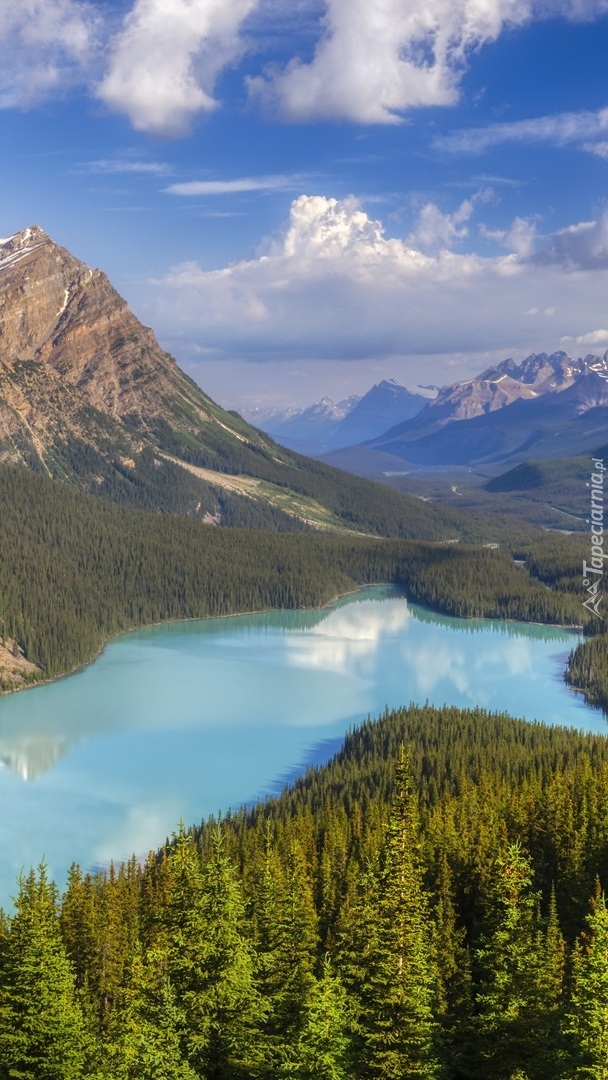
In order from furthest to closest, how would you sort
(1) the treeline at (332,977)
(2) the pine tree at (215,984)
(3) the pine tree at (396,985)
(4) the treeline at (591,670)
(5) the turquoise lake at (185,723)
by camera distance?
(4) the treeline at (591,670) < (5) the turquoise lake at (185,723) < (3) the pine tree at (396,985) < (2) the pine tree at (215,984) < (1) the treeline at (332,977)

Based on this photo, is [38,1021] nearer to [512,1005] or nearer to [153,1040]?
[153,1040]

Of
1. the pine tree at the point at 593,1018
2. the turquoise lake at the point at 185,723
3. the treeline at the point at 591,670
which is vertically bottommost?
the turquoise lake at the point at 185,723

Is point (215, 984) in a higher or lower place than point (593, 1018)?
lower

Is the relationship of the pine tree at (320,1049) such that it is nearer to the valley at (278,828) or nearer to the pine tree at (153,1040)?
the valley at (278,828)

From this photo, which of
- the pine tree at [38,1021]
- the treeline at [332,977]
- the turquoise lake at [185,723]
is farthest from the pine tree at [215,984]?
the turquoise lake at [185,723]

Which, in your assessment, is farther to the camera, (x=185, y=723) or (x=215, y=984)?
(x=185, y=723)

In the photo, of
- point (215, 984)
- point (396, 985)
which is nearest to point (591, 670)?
point (396, 985)

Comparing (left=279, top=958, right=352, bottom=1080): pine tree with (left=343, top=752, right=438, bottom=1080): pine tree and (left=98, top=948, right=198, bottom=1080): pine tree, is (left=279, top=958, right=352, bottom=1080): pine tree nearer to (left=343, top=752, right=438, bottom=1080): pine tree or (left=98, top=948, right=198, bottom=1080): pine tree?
(left=343, top=752, right=438, bottom=1080): pine tree

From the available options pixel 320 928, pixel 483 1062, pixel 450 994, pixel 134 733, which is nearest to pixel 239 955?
pixel 483 1062

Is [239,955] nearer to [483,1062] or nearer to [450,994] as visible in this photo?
[483,1062]
